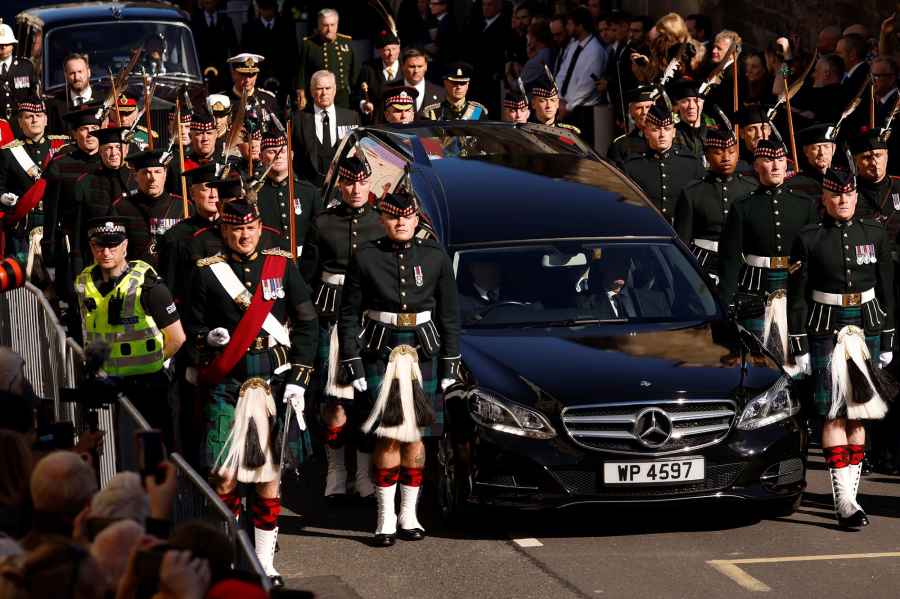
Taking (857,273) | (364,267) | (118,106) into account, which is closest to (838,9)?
(118,106)

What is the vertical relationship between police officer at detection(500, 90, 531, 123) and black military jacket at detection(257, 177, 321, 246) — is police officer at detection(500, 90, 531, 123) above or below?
above

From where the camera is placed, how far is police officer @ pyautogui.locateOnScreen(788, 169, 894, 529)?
10875 millimetres

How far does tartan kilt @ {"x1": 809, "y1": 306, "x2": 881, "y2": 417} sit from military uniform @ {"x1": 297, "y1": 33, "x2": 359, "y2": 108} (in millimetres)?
10262

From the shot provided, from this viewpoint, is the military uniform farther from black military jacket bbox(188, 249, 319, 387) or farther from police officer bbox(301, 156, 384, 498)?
black military jacket bbox(188, 249, 319, 387)

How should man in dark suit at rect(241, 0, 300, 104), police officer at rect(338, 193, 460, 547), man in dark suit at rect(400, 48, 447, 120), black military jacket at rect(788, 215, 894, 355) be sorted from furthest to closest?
man in dark suit at rect(241, 0, 300, 104), man in dark suit at rect(400, 48, 447, 120), black military jacket at rect(788, 215, 894, 355), police officer at rect(338, 193, 460, 547)

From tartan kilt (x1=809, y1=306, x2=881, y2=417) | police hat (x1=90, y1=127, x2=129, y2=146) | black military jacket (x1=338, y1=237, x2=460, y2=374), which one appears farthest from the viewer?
police hat (x1=90, y1=127, x2=129, y2=146)

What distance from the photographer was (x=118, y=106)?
52.5ft

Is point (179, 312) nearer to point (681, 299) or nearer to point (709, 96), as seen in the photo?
point (681, 299)

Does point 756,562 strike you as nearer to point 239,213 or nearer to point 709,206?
point 239,213

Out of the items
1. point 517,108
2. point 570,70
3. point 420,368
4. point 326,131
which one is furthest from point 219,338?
point 570,70

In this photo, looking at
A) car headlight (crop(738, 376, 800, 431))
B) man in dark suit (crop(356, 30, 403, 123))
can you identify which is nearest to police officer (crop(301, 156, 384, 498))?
car headlight (crop(738, 376, 800, 431))

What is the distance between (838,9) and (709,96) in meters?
3.18

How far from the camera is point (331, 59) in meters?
20.8

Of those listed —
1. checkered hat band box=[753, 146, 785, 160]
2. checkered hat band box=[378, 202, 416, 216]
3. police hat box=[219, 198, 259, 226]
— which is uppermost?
police hat box=[219, 198, 259, 226]
